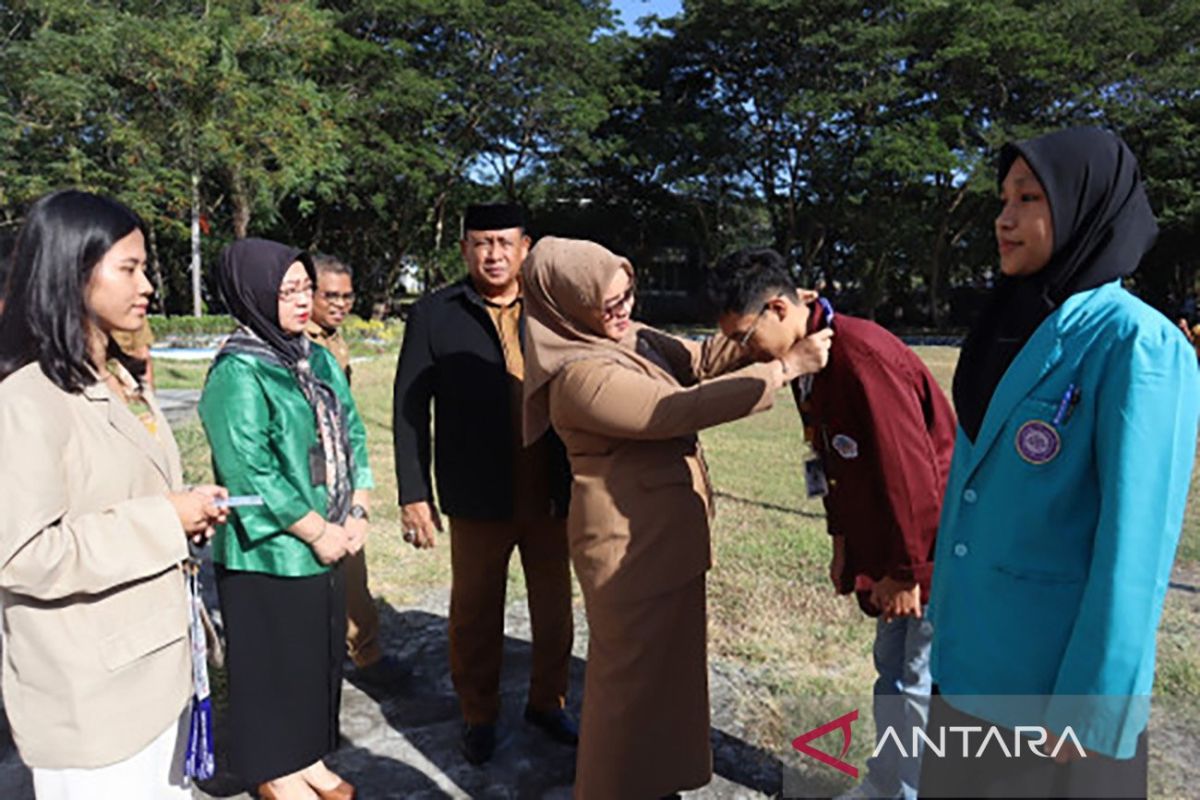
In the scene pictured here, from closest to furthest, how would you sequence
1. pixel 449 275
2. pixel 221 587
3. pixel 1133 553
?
1. pixel 1133 553
2. pixel 221 587
3. pixel 449 275

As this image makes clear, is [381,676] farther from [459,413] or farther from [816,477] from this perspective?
[816,477]

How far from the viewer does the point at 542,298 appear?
215 cm

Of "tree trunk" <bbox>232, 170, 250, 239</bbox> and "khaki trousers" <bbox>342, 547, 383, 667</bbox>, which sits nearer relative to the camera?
"khaki trousers" <bbox>342, 547, 383, 667</bbox>

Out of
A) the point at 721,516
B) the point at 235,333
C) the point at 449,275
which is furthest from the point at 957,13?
the point at 235,333

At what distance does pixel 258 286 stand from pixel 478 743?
64.9 inches

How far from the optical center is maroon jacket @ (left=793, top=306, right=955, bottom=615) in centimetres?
213

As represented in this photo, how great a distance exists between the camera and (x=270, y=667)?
2.36 meters

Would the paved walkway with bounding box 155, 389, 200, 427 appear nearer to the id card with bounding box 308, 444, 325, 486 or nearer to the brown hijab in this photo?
the id card with bounding box 308, 444, 325, 486

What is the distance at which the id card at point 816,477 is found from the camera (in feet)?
7.91

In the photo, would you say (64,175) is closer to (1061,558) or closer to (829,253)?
(1061,558)

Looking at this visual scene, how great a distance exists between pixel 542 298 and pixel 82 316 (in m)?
1.02

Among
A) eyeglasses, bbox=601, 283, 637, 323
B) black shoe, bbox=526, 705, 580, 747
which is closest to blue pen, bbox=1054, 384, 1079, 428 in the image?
eyeglasses, bbox=601, 283, 637, 323

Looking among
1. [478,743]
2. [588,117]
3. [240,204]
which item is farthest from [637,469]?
[588,117]

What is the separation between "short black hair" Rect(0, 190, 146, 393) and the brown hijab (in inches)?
39.1
